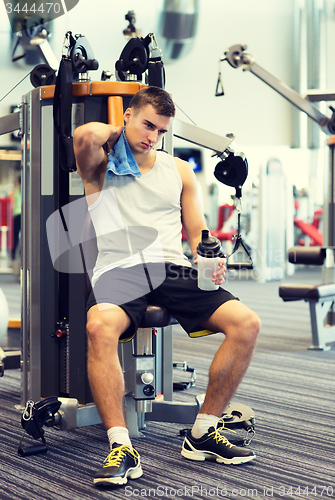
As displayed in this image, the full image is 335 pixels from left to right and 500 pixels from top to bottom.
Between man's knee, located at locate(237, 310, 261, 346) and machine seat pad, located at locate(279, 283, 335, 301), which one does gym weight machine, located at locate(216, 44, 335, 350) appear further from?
man's knee, located at locate(237, 310, 261, 346)

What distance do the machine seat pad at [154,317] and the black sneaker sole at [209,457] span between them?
1.32 feet

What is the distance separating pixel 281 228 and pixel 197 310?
6038 mm

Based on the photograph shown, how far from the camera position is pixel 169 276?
190cm

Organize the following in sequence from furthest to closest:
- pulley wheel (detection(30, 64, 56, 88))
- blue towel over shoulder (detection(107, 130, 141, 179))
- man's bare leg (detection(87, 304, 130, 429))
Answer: pulley wheel (detection(30, 64, 56, 88)) → blue towel over shoulder (detection(107, 130, 141, 179)) → man's bare leg (detection(87, 304, 130, 429))

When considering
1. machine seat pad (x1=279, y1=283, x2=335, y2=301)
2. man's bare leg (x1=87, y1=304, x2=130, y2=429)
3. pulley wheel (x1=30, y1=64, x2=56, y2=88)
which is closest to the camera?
man's bare leg (x1=87, y1=304, x2=130, y2=429)

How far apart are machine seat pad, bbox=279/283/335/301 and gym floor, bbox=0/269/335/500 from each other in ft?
1.59

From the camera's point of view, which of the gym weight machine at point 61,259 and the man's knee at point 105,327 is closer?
the man's knee at point 105,327

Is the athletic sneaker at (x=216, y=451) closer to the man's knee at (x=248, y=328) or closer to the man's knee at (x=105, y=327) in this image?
the man's knee at (x=248, y=328)

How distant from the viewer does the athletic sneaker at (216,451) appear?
177 cm

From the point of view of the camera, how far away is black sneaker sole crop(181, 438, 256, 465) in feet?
5.78

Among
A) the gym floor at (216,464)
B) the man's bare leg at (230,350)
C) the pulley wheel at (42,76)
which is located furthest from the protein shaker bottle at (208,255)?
the pulley wheel at (42,76)

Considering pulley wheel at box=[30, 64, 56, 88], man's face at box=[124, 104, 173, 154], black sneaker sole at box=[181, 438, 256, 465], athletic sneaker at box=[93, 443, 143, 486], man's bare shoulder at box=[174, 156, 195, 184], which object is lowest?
black sneaker sole at box=[181, 438, 256, 465]

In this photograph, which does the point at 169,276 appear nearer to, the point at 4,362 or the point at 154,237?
the point at 154,237

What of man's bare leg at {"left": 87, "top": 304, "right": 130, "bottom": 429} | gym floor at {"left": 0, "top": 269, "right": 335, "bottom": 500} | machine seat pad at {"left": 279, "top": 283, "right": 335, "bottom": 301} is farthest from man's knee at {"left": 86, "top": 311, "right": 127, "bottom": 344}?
machine seat pad at {"left": 279, "top": 283, "right": 335, "bottom": 301}
